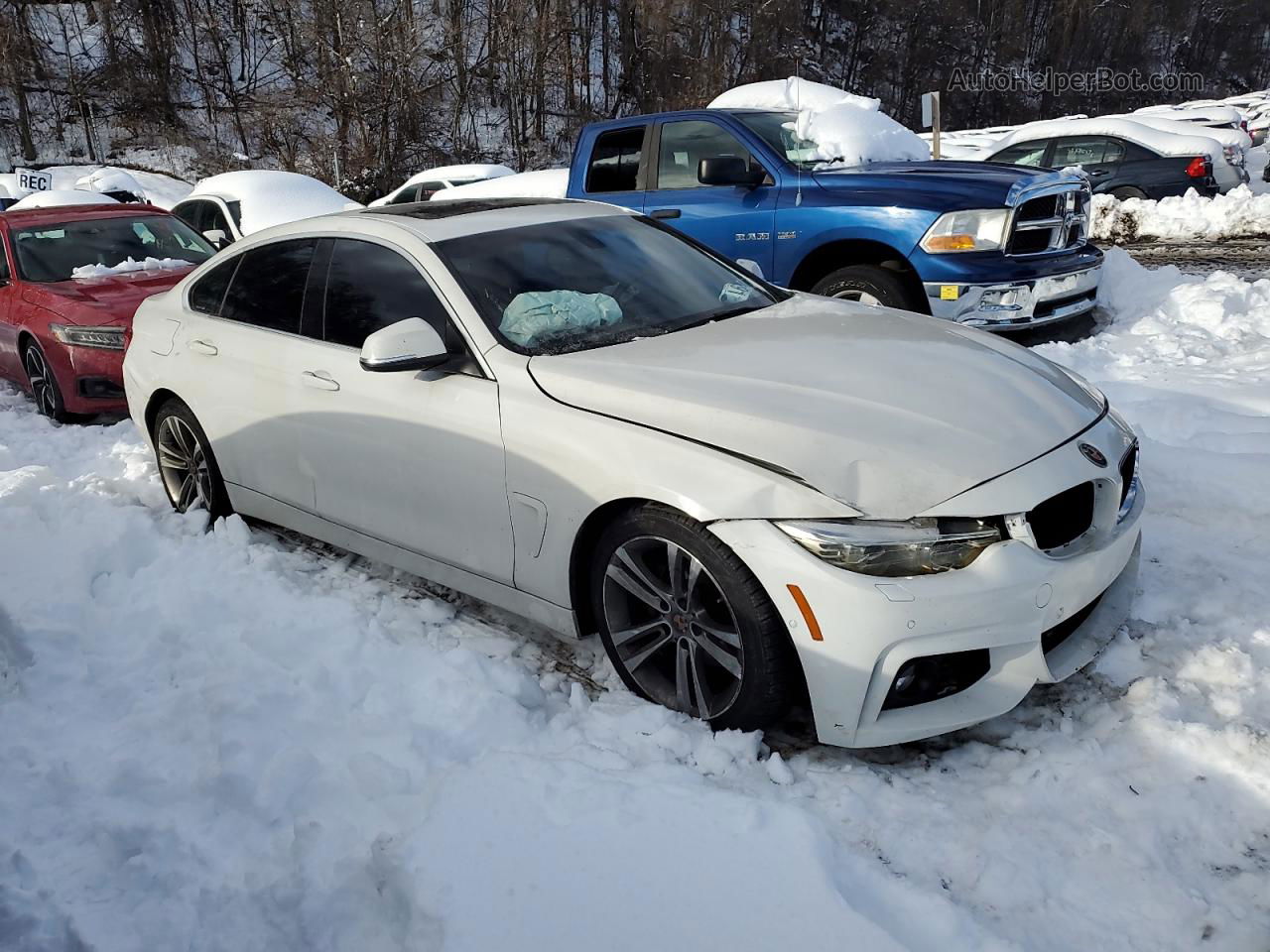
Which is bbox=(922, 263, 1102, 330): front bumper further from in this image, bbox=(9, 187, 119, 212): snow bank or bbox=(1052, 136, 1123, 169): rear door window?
bbox=(9, 187, 119, 212): snow bank

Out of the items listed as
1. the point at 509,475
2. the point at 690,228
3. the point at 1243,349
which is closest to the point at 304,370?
the point at 509,475

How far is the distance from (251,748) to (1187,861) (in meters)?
2.55

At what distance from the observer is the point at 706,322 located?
3.68 metres

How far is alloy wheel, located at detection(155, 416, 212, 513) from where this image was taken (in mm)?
4730

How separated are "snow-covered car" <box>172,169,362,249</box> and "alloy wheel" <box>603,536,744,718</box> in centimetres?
960

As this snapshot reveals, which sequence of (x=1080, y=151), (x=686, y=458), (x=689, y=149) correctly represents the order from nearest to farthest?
(x=686, y=458) → (x=689, y=149) → (x=1080, y=151)

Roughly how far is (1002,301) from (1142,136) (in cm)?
975

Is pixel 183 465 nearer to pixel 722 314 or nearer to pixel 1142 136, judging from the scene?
pixel 722 314

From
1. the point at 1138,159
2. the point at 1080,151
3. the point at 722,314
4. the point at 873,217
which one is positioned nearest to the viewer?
the point at 722,314

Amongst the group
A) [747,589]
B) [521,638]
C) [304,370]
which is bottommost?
[521,638]

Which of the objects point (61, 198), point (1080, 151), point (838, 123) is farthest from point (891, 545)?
point (61, 198)

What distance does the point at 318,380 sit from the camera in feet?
12.7

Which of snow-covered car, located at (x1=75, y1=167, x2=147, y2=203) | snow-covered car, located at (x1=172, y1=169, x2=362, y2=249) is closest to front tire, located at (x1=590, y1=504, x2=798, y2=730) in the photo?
snow-covered car, located at (x1=172, y1=169, x2=362, y2=249)

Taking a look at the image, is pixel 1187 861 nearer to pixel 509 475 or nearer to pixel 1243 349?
pixel 509 475
